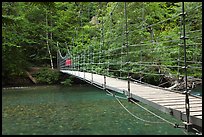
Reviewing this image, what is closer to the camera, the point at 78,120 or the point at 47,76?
the point at 78,120

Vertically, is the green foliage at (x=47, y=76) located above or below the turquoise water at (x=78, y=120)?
above

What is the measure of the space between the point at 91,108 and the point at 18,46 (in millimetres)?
4976

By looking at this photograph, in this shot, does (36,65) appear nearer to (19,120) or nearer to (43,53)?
(43,53)

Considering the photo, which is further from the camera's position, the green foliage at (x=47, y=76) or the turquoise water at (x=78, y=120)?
the green foliage at (x=47, y=76)

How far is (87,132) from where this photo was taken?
10.8ft

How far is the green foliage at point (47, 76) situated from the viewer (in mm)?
9459

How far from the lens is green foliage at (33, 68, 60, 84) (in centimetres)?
946

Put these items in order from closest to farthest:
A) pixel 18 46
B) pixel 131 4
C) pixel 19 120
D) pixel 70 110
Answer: pixel 19 120 → pixel 70 110 → pixel 131 4 → pixel 18 46

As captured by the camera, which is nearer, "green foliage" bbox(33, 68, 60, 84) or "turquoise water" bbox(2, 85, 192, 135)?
"turquoise water" bbox(2, 85, 192, 135)

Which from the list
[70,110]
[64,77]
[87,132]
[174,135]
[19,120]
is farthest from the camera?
[64,77]

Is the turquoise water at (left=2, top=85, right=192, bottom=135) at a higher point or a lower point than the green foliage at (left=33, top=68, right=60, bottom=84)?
lower

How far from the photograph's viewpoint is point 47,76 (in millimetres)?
9555

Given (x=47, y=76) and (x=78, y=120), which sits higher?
(x=47, y=76)

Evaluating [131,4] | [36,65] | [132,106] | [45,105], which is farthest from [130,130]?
[36,65]
